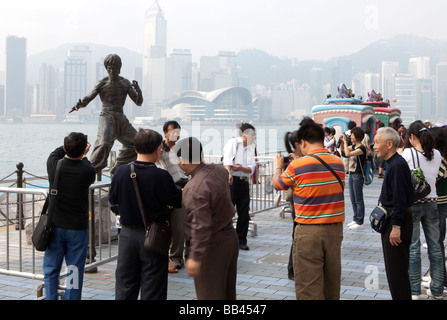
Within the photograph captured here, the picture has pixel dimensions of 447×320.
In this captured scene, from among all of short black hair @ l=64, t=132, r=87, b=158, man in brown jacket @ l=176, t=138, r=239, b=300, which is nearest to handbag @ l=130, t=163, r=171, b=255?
man in brown jacket @ l=176, t=138, r=239, b=300

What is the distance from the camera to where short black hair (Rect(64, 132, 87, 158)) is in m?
4.26

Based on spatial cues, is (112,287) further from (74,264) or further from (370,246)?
(370,246)

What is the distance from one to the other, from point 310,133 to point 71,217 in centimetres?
213

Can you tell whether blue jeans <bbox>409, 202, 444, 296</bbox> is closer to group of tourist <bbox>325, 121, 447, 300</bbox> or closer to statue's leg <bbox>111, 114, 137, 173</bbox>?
group of tourist <bbox>325, 121, 447, 300</bbox>

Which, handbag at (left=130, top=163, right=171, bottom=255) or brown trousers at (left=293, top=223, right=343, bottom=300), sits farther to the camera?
brown trousers at (left=293, top=223, right=343, bottom=300)

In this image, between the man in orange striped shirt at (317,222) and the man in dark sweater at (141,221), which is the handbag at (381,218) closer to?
the man in orange striped shirt at (317,222)

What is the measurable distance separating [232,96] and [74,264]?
5679 centimetres

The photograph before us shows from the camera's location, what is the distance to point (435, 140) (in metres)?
5.50

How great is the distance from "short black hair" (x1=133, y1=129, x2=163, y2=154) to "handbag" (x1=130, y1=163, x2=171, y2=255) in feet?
0.53

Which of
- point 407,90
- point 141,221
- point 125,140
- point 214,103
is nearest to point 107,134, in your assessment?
point 125,140

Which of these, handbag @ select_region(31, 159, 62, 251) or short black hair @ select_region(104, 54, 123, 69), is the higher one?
short black hair @ select_region(104, 54, 123, 69)

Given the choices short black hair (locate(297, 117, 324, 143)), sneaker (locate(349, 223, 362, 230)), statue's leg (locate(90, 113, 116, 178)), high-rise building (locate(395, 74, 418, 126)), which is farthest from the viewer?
high-rise building (locate(395, 74, 418, 126))

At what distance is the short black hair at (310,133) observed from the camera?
399 centimetres
